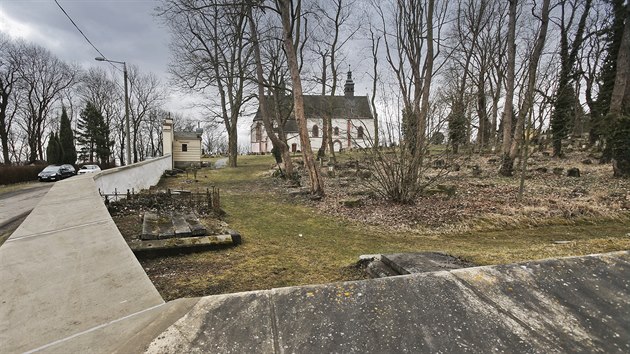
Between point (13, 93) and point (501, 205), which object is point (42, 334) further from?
point (13, 93)

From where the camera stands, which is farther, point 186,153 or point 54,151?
point 54,151

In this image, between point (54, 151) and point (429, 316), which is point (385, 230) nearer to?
point (429, 316)

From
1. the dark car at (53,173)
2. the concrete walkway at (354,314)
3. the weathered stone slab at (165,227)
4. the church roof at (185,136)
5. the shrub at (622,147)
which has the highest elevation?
the church roof at (185,136)

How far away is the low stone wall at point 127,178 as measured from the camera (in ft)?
24.7

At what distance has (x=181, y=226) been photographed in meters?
5.06

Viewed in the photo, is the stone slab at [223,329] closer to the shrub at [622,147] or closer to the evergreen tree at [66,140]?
the shrub at [622,147]

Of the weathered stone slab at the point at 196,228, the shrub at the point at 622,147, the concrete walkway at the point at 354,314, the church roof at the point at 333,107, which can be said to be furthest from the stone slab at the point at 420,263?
the shrub at the point at 622,147

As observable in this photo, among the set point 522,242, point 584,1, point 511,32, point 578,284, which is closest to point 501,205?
point 522,242

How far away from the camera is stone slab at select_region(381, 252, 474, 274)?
102 inches

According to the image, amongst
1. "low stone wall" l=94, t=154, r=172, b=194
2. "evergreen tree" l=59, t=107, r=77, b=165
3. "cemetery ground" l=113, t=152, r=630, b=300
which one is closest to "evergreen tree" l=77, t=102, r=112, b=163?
"evergreen tree" l=59, t=107, r=77, b=165

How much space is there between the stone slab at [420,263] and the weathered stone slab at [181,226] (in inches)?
115

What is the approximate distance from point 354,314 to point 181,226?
13.9ft

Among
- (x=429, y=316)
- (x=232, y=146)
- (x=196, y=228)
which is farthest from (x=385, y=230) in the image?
(x=232, y=146)

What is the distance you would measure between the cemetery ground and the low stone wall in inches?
68.0
